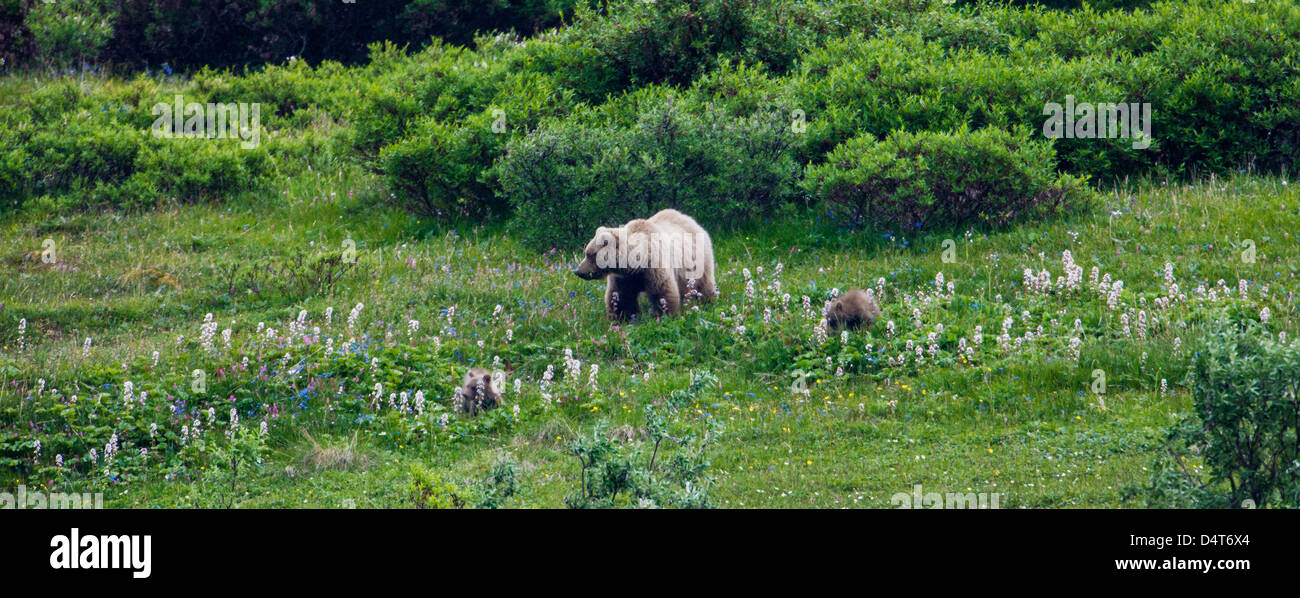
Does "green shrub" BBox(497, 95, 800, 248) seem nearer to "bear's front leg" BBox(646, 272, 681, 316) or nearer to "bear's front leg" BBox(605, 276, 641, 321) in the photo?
"bear's front leg" BBox(605, 276, 641, 321)

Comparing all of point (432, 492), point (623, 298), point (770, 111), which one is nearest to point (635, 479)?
point (432, 492)

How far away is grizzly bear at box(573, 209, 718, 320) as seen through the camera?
13.0 metres

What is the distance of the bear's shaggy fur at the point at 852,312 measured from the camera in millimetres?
12219

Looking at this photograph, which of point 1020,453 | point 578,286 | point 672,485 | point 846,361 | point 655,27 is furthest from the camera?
point 655,27

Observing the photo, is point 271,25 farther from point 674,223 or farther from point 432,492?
point 432,492

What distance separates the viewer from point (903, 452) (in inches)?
376

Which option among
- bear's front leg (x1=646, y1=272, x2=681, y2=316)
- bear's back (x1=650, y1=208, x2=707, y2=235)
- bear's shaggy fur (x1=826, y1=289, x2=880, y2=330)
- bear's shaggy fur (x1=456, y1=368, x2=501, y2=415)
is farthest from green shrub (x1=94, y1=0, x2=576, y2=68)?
bear's shaggy fur (x1=456, y1=368, x2=501, y2=415)

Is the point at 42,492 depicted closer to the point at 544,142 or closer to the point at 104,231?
the point at 544,142

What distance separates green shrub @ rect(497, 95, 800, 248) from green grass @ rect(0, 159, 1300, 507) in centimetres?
53

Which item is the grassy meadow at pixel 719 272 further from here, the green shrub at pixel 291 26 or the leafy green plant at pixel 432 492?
the green shrub at pixel 291 26

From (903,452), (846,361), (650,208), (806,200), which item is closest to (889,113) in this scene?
(806,200)

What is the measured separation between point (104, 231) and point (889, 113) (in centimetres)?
1261

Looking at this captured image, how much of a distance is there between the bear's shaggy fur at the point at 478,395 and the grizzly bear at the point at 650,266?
2398 millimetres

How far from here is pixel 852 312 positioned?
12227 millimetres
